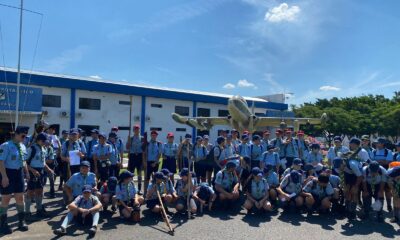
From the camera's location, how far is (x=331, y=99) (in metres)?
56.7

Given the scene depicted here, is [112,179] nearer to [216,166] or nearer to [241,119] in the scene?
[216,166]

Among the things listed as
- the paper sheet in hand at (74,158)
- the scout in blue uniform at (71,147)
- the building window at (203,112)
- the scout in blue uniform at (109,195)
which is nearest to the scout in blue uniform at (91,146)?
the scout in blue uniform at (71,147)

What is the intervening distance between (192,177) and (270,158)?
2.62 metres

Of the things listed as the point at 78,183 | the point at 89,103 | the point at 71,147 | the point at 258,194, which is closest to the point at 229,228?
the point at 258,194

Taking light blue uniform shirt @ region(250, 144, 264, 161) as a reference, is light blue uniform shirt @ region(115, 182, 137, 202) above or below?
below

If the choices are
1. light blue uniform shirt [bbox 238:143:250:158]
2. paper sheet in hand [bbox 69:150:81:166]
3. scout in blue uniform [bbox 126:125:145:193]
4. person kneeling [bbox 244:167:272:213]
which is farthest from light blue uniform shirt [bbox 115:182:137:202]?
light blue uniform shirt [bbox 238:143:250:158]

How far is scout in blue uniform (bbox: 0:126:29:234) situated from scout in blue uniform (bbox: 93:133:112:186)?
95.9 inches

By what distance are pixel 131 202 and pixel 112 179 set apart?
82cm

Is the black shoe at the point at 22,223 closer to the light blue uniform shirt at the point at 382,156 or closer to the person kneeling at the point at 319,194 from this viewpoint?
the person kneeling at the point at 319,194

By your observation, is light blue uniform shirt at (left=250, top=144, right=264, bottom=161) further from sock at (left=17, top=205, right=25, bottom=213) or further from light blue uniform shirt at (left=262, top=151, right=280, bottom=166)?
sock at (left=17, top=205, right=25, bottom=213)

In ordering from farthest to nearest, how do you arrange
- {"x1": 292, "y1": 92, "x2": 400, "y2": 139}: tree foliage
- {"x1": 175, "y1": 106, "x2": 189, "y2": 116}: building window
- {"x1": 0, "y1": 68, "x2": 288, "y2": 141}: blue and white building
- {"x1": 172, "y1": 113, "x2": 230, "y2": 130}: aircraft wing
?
{"x1": 292, "y1": 92, "x2": 400, "y2": 139}: tree foliage, {"x1": 175, "y1": 106, "x2": 189, "y2": 116}: building window, {"x1": 0, "y1": 68, "x2": 288, "y2": 141}: blue and white building, {"x1": 172, "y1": 113, "x2": 230, "y2": 130}: aircraft wing

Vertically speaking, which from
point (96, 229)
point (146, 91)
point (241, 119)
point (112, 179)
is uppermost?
point (146, 91)

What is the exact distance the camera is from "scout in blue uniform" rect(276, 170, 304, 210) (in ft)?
26.5

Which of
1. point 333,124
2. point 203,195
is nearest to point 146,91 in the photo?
point 203,195
